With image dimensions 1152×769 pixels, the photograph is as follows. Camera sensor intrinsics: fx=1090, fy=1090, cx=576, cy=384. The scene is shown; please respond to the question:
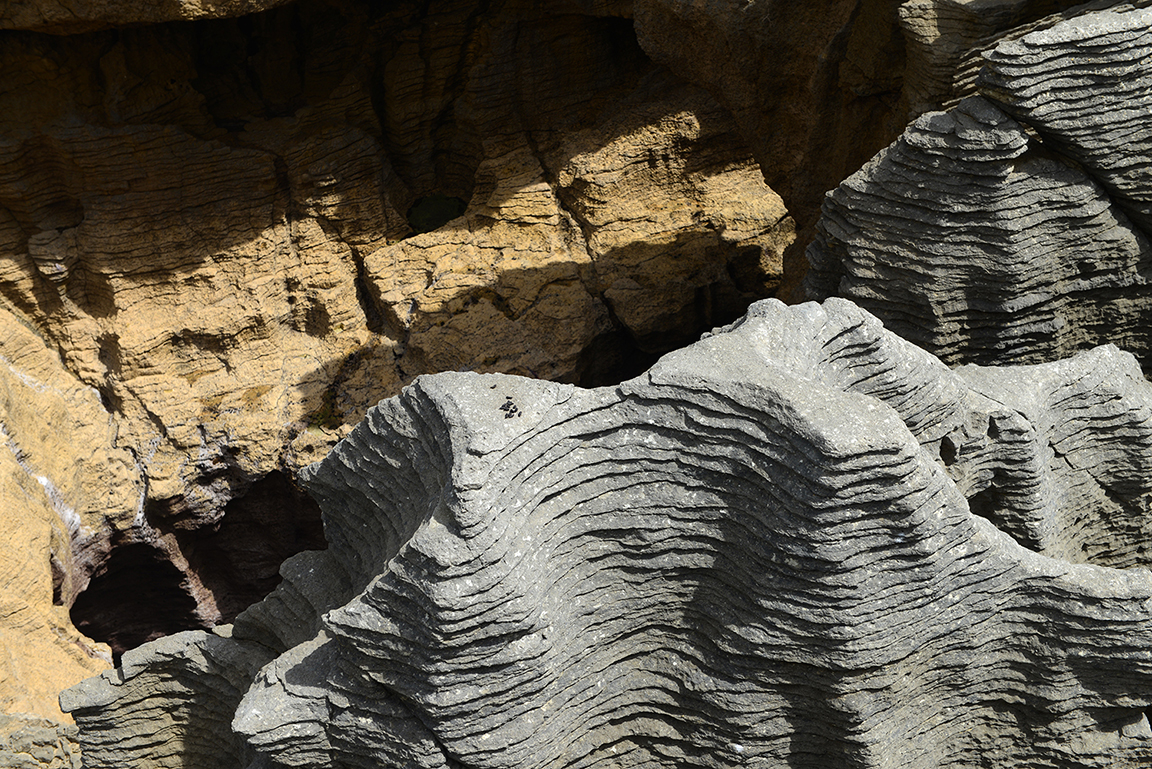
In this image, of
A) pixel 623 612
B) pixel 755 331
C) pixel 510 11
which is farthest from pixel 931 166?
pixel 510 11

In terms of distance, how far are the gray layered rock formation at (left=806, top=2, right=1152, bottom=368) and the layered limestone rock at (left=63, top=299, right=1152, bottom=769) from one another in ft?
4.88

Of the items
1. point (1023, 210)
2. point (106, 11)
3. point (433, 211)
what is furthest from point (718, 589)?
point (433, 211)

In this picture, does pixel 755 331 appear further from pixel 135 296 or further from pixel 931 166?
pixel 135 296

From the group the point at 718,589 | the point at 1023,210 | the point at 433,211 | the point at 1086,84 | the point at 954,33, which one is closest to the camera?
the point at 718,589

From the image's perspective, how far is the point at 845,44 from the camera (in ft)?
33.8

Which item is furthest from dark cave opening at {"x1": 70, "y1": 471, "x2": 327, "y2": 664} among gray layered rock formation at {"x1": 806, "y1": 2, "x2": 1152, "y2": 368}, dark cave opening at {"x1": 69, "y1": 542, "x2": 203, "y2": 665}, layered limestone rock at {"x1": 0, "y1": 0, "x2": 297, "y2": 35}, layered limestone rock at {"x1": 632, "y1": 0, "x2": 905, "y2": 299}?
gray layered rock formation at {"x1": 806, "y1": 2, "x2": 1152, "y2": 368}

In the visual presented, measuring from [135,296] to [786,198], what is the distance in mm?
7022

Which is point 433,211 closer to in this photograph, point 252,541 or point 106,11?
point 252,541

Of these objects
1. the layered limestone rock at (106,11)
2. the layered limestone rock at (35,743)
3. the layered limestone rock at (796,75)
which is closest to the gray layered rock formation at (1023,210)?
the layered limestone rock at (796,75)

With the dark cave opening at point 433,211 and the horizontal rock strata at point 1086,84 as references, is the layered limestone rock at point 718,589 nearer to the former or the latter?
the horizontal rock strata at point 1086,84

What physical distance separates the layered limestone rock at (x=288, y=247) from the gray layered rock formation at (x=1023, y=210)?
3640mm

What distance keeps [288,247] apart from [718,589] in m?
7.89

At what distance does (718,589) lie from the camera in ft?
19.1

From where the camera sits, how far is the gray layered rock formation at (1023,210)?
7.25 m
